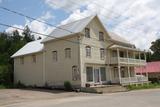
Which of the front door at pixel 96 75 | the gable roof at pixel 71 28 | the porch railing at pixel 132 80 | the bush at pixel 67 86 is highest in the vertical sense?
the gable roof at pixel 71 28

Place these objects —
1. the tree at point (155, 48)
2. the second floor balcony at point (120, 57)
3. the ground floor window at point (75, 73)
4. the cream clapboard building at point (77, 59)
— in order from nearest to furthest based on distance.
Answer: the ground floor window at point (75, 73) → the cream clapboard building at point (77, 59) → the second floor balcony at point (120, 57) → the tree at point (155, 48)

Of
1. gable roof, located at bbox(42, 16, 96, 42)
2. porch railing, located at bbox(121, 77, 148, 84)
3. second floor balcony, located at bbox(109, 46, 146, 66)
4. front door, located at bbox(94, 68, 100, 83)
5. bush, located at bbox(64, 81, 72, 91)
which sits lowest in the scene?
bush, located at bbox(64, 81, 72, 91)

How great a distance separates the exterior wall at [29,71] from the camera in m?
38.4

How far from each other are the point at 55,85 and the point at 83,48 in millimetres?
6314

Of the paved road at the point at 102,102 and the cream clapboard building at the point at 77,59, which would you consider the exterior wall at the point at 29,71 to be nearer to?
the cream clapboard building at the point at 77,59

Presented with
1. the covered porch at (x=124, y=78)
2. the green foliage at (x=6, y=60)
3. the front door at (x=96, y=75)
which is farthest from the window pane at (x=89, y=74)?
the green foliage at (x=6, y=60)

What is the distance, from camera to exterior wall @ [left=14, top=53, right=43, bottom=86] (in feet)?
126

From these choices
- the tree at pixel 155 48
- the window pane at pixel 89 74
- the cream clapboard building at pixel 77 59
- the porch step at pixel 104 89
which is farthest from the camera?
the tree at pixel 155 48

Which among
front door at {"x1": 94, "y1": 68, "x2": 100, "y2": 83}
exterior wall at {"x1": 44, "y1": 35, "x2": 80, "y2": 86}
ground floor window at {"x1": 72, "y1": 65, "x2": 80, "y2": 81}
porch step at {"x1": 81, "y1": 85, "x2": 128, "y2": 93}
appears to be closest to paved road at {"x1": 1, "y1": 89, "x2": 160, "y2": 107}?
porch step at {"x1": 81, "y1": 85, "x2": 128, "y2": 93}

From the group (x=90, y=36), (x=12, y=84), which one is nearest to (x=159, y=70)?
(x=90, y=36)

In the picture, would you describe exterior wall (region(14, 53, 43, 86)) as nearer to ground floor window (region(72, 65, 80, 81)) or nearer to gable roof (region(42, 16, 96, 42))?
gable roof (region(42, 16, 96, 42))

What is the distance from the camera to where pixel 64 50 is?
35.2 metres

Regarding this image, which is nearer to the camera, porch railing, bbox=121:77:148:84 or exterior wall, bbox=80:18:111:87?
exterior wall, bbox=80:18:111:87

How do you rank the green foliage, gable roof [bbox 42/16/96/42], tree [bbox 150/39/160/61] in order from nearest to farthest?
gable roof [bbox 42/16/96/42], the green foliage, tree [bbox 150/39/160/61]
